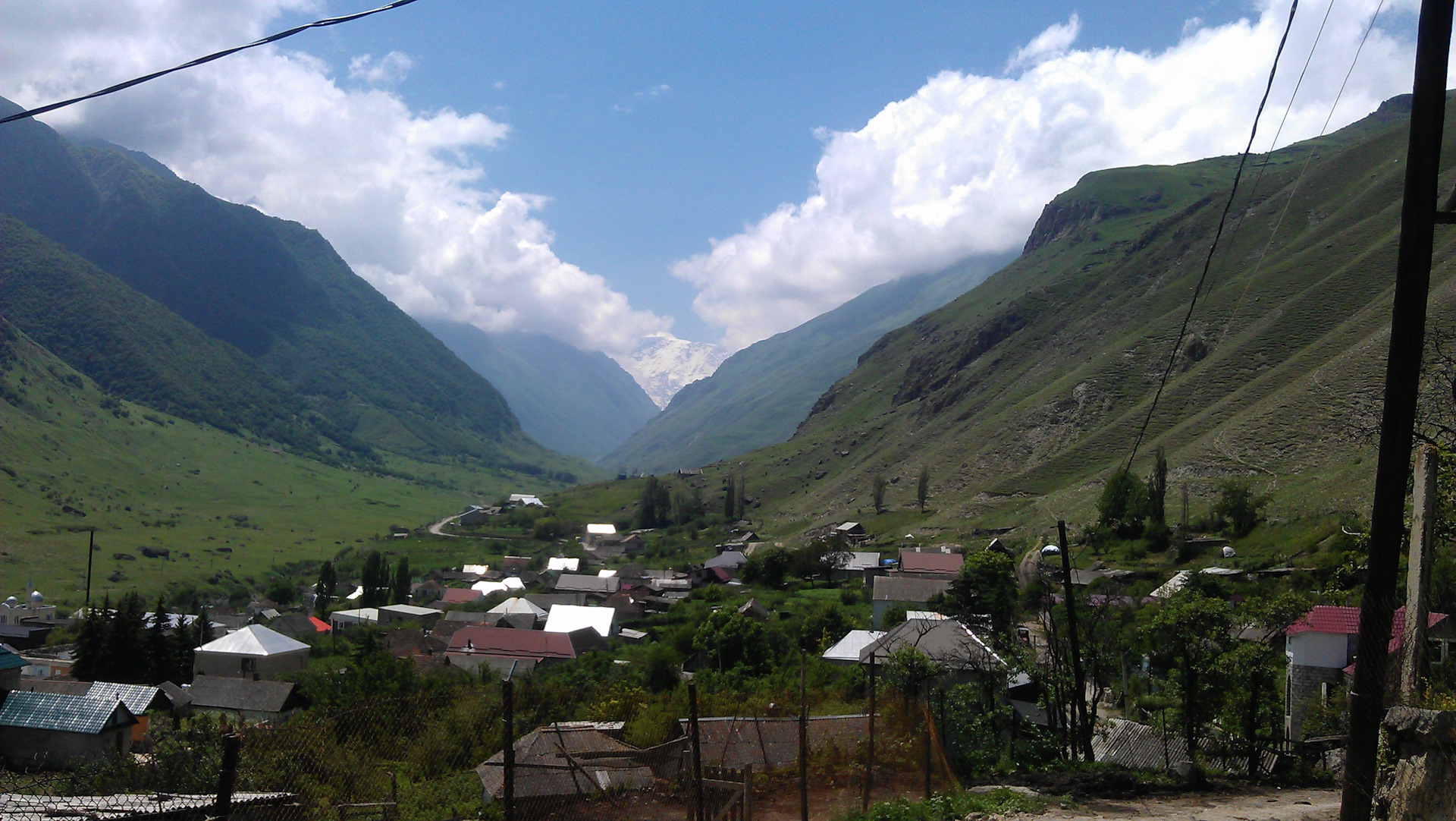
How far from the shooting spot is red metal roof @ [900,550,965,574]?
58750 millimetres

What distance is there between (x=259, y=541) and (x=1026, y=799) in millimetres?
136560

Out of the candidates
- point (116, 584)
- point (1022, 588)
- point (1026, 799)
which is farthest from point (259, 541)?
point (1026, 799)

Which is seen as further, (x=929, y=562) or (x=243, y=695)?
(x=929, y=562)

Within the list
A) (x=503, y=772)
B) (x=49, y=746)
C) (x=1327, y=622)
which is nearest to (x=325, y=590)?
(x=49, y=746)

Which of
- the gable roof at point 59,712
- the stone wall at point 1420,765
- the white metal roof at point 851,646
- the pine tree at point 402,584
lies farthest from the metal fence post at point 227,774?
the pine tree at point 402,584

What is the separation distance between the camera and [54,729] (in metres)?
21.2

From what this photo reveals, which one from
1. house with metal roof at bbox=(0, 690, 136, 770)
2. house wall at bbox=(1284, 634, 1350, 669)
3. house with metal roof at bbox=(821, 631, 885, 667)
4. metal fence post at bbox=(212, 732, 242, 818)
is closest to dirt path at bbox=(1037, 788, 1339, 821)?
metal fence post at bbox=(212, 732, 242, 818)

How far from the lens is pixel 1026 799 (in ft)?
38.0

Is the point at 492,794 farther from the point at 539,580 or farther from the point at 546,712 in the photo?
the point at 539,580

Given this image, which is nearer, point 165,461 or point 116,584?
point 116,584

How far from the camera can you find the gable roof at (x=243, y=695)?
32969mm

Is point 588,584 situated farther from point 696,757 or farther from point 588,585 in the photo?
point 696,757

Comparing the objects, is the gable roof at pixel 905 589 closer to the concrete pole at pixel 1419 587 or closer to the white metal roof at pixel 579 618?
the white metal roof at pixel 579 618

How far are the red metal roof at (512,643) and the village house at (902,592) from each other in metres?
17.9
